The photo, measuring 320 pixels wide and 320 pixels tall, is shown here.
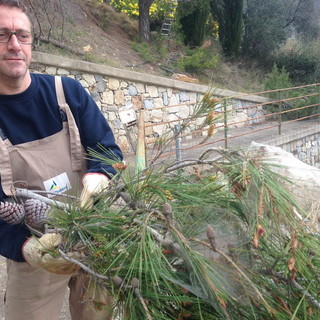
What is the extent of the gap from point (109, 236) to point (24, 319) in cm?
98

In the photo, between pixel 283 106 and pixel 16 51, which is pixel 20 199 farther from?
pixel 283 106

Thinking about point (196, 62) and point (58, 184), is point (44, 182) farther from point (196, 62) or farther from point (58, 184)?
point (196, 62)

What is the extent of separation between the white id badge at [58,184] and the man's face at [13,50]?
45 centimetres

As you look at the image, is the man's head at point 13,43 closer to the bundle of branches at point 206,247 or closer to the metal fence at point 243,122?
the bundle of branches at point 206,247

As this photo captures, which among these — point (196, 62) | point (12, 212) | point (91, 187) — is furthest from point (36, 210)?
point (196, 62)

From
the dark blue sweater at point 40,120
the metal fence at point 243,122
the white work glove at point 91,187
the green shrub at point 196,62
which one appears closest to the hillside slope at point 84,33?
the green shrub at point 196,62

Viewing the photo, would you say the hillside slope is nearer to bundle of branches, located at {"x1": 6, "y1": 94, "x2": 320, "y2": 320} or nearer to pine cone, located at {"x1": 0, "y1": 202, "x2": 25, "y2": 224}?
pine cone, located at {"x1": 0, "y1": 202, "x2": 25, "y2": 224}

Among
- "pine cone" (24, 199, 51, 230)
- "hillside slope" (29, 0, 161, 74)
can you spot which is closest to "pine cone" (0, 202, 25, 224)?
"pine cone" (24, 199, 51, 230)

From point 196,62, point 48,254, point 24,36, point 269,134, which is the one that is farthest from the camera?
point 196,62

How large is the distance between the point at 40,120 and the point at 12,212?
1.51ft

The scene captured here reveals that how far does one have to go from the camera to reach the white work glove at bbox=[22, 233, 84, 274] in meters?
1.40

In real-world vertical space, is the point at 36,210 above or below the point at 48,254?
above

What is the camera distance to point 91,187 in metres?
1.64

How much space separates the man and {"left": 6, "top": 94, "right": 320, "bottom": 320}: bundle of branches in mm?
364
